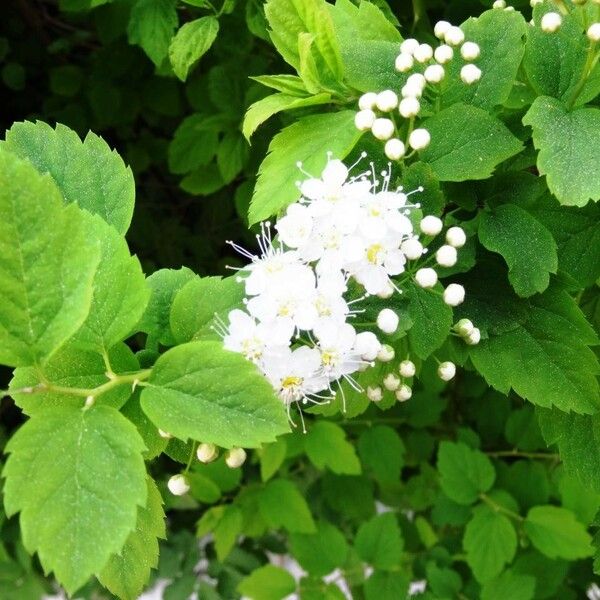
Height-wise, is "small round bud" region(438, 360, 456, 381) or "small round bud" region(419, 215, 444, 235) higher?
"small round bud" region(419, 215, 444, 235)

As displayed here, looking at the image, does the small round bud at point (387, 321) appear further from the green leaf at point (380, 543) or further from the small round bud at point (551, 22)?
the green leaf at point (380, 543)

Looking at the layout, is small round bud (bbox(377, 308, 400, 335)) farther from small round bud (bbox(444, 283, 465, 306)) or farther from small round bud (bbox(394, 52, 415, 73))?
small round bud (bbox(394, 52, 415, 73))

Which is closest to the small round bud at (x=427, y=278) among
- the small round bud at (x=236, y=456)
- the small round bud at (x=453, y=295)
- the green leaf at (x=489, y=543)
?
the small round bud at (x=453, y=295)

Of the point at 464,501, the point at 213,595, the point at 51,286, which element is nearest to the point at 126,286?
the point at 51,286

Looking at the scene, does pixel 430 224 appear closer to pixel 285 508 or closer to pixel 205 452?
pixel 205 452

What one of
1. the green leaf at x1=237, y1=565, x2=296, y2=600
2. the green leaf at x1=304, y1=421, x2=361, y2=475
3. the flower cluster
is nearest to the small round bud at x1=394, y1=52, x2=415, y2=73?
the flower cluster

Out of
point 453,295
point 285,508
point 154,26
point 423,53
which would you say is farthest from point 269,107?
point 285,508
